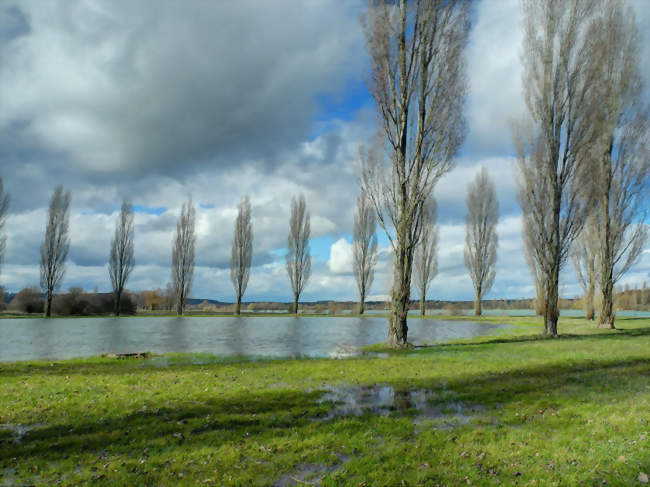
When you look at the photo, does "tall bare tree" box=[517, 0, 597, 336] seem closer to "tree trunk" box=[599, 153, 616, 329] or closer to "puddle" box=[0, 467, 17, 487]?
"tree trunk" box=[599, 153, 616, 329]

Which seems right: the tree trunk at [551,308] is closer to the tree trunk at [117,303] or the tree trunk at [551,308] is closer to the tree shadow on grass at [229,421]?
the tree shadow on grass at [229,421]

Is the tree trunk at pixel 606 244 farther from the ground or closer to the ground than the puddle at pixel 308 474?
farther from the ground

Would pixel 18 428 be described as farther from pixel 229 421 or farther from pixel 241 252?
pixel 241 252

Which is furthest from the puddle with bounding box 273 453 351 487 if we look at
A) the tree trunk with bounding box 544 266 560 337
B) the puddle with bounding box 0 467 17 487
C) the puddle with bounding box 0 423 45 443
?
the tree trunk with bounding box 544 266 560 337

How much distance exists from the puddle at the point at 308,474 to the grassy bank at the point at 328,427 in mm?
26

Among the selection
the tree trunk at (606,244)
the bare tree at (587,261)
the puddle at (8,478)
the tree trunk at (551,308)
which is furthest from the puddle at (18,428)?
the bare tree at (587,261)

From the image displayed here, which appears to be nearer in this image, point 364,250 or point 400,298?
point 400,298

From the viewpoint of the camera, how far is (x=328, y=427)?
5773 mm

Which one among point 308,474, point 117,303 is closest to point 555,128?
point 308,474

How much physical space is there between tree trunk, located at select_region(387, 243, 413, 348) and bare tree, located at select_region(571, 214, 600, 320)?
2522 centimetres

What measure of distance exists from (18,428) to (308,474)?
16.1ft

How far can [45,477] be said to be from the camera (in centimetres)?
427

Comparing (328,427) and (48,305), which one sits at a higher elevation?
(328,427)

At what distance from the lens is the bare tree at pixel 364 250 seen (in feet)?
184
